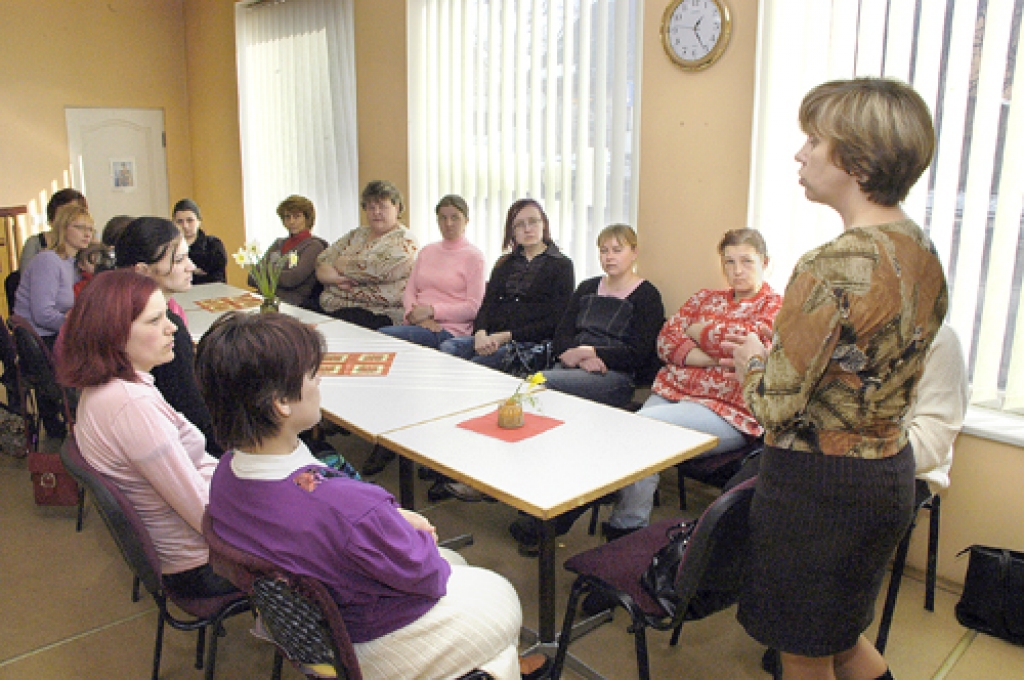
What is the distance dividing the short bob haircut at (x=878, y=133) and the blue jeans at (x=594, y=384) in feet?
6.88

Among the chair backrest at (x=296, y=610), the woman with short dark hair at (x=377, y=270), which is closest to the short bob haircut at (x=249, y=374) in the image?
the chair backrest at (x=296, y=610)

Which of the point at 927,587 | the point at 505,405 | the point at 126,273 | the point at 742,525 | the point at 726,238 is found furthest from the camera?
the point at 726,238

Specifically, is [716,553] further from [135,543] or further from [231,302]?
[231,302]

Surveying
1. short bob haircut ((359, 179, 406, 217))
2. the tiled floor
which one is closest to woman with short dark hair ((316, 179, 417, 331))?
short bob haircut ((359, 179, 406, 217))

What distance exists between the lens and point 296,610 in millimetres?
1472

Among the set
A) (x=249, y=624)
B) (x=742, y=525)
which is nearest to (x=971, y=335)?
(x=742, y=525)

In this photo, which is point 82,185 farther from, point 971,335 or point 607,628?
point 971,335

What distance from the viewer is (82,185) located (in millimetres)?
7199

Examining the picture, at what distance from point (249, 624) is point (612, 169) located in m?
2.67

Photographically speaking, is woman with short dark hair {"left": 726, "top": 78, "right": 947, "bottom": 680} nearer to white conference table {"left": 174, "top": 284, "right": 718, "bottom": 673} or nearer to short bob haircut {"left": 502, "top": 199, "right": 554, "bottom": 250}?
white conference table {"left": 174, "top": 284, "right": 718, "bottom": 673}

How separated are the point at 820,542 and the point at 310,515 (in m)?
0.96

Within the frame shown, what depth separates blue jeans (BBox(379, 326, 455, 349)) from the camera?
14.5ft

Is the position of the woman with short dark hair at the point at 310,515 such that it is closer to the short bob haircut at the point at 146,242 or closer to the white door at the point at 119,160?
the short bob haircut at the point at 146,242

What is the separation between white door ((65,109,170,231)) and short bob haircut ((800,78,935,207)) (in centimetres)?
725
